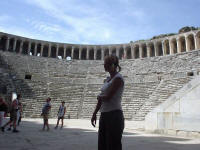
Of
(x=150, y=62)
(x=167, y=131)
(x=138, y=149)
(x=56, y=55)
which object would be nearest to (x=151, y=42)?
(x=150, y=62)

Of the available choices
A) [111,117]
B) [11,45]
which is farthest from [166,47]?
[111,117]

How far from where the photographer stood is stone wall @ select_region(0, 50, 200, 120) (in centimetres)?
1812

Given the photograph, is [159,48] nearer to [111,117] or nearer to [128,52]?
[128,52]

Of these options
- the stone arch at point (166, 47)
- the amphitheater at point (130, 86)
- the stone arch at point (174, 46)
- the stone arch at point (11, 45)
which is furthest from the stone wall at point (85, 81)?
the stone arch at point (166, 47)

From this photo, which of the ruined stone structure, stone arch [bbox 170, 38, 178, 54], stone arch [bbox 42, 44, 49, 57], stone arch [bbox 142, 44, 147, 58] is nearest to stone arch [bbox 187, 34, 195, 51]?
the ruined stone structure

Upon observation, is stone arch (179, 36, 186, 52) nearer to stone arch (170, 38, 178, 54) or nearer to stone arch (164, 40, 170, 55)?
stone arch (170, 38, 178, 54)

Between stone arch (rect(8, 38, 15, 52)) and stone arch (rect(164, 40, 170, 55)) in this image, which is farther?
stone arch (rect(164, 40, 170, 55))

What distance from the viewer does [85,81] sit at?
992 inches

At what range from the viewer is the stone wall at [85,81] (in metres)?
18.1

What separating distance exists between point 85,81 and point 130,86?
663 centimetres

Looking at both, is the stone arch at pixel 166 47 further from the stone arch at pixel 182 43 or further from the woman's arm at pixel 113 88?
the woman's arm at pixel 113 88

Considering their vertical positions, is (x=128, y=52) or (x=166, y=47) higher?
(x=166, y=47)

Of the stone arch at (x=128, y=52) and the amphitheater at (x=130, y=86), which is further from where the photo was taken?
the stone arch at (x=128, y=52)

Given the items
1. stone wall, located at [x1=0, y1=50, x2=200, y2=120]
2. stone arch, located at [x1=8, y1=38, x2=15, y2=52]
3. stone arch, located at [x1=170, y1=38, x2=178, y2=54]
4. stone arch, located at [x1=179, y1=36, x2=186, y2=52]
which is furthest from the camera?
stone arch, located at [x1=170, y1=38, x2=178, y2=54]
